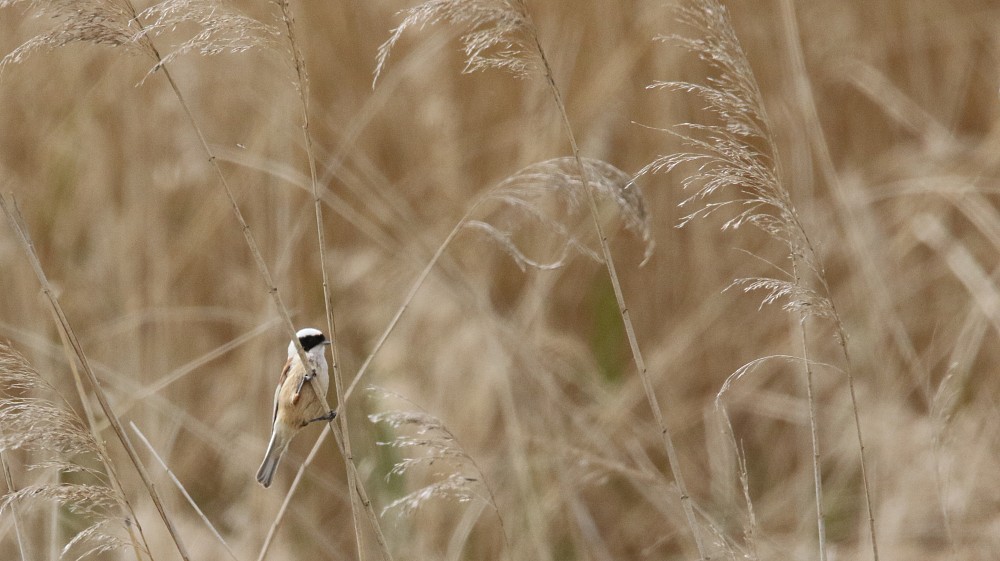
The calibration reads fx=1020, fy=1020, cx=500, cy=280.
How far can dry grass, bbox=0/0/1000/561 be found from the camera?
11.8ft

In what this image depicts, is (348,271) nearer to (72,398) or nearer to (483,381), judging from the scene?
(483,381)

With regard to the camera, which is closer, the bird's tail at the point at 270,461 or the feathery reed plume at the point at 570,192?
the feathery reed plume at the point at 570,192

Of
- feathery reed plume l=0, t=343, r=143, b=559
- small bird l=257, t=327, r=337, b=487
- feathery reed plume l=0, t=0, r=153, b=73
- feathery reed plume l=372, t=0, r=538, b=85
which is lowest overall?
small bird l=257, t=327, r=337, b=487

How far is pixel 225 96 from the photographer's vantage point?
15.9 ft

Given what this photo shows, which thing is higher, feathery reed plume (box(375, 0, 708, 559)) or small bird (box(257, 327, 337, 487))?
feathery reed plume (box(375, 0, 708, 559))

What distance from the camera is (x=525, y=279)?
15.1 ft

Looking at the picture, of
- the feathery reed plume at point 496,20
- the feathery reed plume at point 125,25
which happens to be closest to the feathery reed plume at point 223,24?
the feathery reed plume at point 125,25

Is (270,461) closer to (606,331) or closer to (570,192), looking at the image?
(570,192)

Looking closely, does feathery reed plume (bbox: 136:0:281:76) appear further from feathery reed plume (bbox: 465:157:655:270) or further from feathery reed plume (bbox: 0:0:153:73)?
feathery reed plume (bbox: 465:157:655:270)

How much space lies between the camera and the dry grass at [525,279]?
3.60 metres

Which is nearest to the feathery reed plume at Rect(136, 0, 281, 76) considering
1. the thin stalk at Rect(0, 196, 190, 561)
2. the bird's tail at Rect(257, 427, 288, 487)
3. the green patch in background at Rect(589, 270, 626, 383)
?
the thin stalk at Rect(0, 196, 190, 561)

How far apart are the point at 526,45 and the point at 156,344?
2.70 metres

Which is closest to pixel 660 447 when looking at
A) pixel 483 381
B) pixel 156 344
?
pixel 483 381

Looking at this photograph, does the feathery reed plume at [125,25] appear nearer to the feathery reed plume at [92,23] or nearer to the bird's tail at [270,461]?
the feathery reed plume at [92,23]
